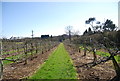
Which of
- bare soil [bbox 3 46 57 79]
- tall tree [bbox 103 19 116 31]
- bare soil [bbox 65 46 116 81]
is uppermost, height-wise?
tall tree [bbox 103 19 116 31]

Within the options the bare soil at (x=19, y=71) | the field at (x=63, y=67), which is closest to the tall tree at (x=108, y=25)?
the field at (x=63, y=67)

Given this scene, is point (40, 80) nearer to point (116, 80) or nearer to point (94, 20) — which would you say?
point (116, 80)

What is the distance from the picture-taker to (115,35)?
1991cm

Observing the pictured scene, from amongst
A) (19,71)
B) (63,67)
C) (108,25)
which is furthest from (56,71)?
(108,25)

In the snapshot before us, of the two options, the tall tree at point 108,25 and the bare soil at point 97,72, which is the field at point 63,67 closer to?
the bare soil at point 97,72

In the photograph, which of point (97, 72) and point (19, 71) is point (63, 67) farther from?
point (19, 71)

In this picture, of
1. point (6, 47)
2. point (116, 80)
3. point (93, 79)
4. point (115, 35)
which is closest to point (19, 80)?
point (93, 79)

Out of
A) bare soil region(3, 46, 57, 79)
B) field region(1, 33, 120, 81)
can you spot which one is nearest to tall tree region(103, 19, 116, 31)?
field region(1, 33, 120, 81)

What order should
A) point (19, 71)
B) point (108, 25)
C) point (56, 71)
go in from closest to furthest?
1. point (56, 71)
2. point (19, 71)
3. point (108, 25)

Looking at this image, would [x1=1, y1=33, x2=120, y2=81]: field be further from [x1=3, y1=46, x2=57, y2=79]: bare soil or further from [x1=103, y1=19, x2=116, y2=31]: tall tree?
[x1=103, y1=19, x2=116, y2=31]: tall tree

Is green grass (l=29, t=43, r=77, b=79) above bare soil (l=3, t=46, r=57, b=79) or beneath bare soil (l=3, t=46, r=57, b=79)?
above

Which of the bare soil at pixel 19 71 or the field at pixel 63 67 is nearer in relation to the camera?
the field at pixel 63 67

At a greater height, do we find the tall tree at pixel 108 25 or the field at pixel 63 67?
the tall tree at pixel 108 25

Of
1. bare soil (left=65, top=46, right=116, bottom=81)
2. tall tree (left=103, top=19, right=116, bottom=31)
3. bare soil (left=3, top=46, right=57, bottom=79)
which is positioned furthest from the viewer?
tall tree (left=103, top=19, right=116, bottom=31)
